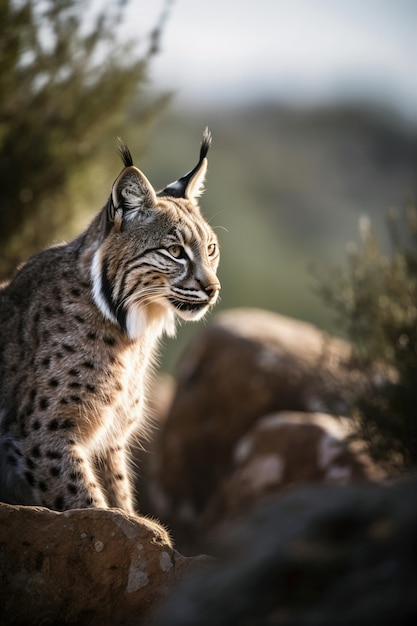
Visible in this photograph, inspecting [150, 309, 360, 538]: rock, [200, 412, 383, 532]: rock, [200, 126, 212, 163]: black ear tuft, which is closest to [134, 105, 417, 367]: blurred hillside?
[150, 309, 360, 538]: rock

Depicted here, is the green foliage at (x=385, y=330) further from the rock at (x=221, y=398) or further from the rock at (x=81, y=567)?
the rock at (x=81, y=567)

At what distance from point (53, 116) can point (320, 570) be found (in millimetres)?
6730

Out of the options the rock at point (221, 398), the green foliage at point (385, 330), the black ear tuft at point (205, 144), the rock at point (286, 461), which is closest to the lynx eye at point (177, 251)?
the black ear tuft at point (205, 144)

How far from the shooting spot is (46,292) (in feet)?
15.7

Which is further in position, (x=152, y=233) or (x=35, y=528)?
(x=152, y=233)

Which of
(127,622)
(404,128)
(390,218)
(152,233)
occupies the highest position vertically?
(404,128)

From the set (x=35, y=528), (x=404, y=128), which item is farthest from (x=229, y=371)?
(x=404, y=128)

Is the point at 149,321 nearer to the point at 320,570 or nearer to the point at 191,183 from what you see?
the point at 191,183

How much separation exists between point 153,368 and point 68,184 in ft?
10.1

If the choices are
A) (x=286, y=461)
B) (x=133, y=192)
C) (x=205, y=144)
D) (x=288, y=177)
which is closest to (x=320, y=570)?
→ (x=133, y=192)

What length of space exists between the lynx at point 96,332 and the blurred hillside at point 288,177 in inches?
1460

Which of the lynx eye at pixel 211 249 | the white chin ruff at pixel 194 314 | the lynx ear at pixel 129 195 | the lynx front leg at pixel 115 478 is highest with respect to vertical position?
the lynx ear at pixel 129 195

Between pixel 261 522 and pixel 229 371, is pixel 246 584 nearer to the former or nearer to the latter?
pixel 261 522

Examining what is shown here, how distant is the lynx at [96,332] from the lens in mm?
4387
